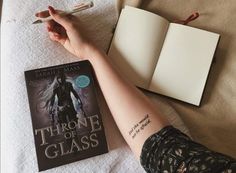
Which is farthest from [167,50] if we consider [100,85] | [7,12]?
[7,12]

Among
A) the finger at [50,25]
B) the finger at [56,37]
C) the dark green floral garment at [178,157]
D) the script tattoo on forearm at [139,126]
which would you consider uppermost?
the finger at [50,25]

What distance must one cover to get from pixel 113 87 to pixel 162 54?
0.18 m

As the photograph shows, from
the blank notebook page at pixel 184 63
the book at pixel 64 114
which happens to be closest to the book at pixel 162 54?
the blank notebook page at pixel 184 63

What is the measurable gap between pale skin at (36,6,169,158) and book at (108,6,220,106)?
0.20 ft

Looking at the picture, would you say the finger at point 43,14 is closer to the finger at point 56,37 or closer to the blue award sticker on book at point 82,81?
the finger at point 56,37

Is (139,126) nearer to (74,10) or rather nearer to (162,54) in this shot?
(162,54)

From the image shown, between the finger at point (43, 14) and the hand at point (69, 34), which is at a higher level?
the finger at point (43, 14)

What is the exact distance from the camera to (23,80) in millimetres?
879

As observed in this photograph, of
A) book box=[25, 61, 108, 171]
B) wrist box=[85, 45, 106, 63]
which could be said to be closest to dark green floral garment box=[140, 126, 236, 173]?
book box=[25, 61, 108, 171]

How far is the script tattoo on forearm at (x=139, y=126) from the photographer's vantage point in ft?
2.54

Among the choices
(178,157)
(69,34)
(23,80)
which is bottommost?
(178,157)

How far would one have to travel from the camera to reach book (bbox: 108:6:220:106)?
0.91 meters

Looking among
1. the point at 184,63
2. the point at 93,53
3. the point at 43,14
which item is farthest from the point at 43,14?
the point at 184,63

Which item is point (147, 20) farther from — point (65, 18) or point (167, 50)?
point (65, 18)
